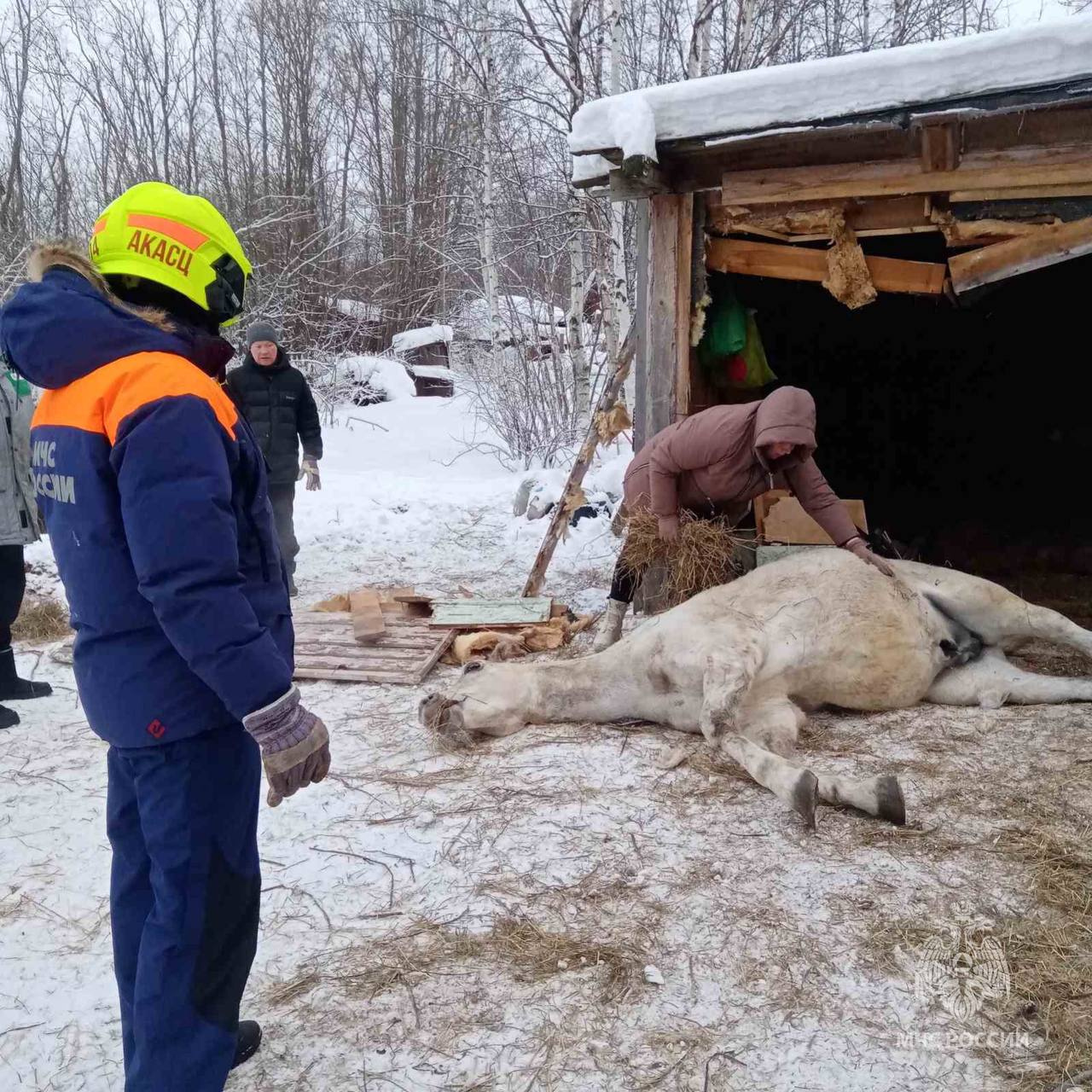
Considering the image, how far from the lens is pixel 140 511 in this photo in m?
1.79

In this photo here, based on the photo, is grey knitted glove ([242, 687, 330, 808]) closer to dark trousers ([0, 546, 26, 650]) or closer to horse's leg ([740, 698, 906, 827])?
horse's leg ([740, 698, 906, 827])

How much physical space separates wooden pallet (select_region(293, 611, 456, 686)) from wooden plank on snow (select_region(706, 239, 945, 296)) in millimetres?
3418

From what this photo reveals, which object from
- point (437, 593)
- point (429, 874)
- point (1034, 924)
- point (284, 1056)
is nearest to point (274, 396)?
point (437, 593)

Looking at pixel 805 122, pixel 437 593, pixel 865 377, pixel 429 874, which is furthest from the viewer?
pixel 865 377

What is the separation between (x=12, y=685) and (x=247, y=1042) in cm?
381

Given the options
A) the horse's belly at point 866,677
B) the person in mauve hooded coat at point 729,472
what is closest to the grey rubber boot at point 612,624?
the person in mauve hooded coat at point 729,472

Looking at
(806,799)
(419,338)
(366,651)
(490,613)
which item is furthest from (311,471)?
(419,338)

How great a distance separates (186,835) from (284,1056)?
94cm

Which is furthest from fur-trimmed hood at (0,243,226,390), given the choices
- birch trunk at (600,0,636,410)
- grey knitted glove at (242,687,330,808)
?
birch trunk at (600,0,636,410)

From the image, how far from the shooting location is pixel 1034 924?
2840mm

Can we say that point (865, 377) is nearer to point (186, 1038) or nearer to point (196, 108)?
point (186, 1038)

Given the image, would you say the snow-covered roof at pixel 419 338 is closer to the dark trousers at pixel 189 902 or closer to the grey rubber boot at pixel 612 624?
the grey rubber boot at pixel 612 624

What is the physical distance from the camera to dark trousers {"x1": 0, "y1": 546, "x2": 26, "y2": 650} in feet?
16.8

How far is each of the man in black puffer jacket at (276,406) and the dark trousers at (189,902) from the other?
547cm
